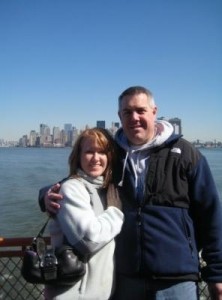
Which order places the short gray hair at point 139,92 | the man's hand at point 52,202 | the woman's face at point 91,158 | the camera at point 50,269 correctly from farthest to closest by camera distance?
1. the short gray hair at point 139,92
2. the woman's face at point 91,158
3. the man's hand at point 52,202
4. the camera at point 50,269

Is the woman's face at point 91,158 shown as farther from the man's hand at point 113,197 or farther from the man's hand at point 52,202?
the man's hand at point 52,202

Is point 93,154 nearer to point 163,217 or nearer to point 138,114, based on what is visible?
point 138,114

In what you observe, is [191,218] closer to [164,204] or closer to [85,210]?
[164,204]

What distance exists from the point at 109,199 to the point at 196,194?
65cm

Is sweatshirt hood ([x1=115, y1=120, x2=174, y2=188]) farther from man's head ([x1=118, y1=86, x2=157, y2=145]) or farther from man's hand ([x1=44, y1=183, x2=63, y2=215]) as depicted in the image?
man's hand ([x1=44, y1=183, x2=63, y2=215])

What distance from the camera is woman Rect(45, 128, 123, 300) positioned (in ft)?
7.97

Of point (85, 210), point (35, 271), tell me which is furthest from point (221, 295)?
point (35, 271)

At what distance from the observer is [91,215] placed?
245 cm

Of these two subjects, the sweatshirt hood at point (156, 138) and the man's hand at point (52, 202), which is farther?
the sweatshirt hood at point (156, 138)

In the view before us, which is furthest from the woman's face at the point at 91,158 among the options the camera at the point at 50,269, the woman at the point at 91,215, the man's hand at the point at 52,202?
the camera at the point at 50,269

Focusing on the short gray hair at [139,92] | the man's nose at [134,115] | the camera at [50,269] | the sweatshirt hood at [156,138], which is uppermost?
the short gray hair at [139,92]

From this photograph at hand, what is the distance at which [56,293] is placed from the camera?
8.25ft

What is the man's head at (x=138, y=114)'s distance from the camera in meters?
2.78

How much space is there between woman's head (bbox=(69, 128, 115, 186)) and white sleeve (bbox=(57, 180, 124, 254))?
0.20 metres
